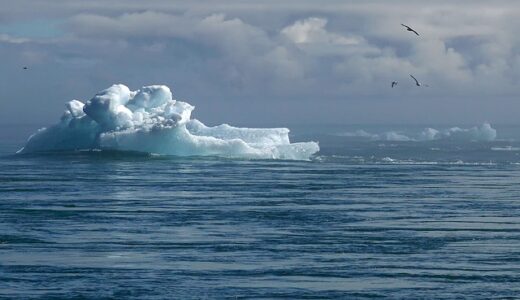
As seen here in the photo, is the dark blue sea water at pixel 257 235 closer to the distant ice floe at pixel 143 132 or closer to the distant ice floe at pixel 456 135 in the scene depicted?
the distant ice floe at pixel 143 132

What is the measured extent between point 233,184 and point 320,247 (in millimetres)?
22296

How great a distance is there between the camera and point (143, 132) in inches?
2704

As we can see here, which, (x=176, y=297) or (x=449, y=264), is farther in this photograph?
(x=449, y=264)

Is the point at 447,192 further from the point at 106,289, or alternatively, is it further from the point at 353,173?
the point at 106,289

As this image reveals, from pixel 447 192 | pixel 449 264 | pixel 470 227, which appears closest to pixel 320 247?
pixel 449 264

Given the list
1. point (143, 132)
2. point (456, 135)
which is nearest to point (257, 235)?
point (143, 132)

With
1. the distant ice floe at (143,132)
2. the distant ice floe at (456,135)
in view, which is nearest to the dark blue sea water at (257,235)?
the distant ice floe at (143,132)

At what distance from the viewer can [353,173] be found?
6150 cm

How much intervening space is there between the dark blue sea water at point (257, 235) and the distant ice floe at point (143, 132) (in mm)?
8008

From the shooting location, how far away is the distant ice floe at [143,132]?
67938mm

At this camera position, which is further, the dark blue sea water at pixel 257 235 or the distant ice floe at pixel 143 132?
the distant ice floe at pixel 143 132

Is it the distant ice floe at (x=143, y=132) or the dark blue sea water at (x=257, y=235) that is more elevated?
the distant ice floe at (x=143, y=132)

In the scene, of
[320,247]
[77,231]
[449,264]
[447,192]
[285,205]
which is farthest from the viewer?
Result: [447,192]

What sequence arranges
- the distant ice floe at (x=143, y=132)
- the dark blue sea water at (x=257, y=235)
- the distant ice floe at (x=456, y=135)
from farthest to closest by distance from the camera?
1. the distant ice floe at (x=456, y=135)
2. the distant ice floe at (x=143, y=132)
3. the dark blue sea water at (x=257, y=235)
